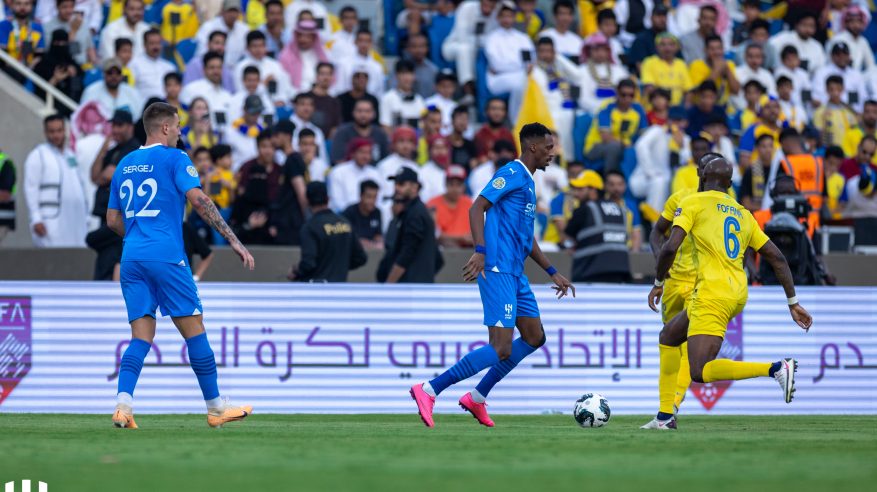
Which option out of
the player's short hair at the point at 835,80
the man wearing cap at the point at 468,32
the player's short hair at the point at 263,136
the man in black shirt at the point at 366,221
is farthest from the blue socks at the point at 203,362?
the player's short hair at the point at 835,80

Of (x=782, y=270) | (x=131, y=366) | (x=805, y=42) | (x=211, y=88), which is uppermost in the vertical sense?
(x=805, y=42)

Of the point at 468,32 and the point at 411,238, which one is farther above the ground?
the point at 468,32

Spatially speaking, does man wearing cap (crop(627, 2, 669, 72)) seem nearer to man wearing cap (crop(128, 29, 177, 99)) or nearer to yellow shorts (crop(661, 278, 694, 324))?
man wearing cap (crop(128, 29, 177, 99))

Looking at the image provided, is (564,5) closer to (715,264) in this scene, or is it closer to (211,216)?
(715,264)

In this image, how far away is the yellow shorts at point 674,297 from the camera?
12.6 meters

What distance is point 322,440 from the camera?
1021cm

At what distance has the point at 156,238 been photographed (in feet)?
36.2

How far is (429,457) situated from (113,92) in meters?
12.2

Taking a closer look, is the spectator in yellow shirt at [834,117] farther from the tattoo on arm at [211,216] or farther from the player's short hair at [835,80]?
the tattoo on arm at [211,216]

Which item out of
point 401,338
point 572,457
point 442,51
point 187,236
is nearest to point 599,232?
point 401,338

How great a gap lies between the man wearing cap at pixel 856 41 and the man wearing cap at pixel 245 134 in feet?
34.3

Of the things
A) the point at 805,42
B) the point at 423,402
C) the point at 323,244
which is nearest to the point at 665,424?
the point at 423,402

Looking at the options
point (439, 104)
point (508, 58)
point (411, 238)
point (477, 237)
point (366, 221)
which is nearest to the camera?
point (477, 237)

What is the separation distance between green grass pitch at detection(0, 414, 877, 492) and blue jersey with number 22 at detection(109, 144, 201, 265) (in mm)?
1337
